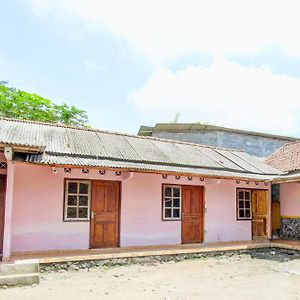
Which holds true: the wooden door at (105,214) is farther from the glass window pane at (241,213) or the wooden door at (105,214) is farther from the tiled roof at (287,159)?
the tiled roof at (287,159)

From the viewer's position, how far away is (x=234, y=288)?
263 inches

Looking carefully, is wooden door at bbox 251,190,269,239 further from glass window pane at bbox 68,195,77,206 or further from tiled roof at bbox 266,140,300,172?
glass window pane at bbox 68,195,77,206

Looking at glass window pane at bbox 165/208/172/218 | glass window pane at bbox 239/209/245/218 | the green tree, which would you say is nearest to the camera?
glass window pane at bbox 165/208/172/218

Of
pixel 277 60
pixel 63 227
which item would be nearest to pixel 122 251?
pixel 63 227

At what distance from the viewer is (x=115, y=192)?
9789 millimetres

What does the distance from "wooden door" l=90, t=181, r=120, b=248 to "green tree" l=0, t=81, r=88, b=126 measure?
9917mm

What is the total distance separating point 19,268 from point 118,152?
4.25m

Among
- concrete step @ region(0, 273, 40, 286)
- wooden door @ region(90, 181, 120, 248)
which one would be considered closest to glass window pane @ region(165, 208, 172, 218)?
wooden door @ region(90, 181, 120, 248)

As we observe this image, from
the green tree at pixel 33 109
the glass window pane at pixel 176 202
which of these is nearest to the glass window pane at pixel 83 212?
the glass window pane at pixel 176 202

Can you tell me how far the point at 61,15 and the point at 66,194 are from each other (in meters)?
4.51

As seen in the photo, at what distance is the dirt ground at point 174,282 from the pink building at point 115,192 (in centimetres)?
143

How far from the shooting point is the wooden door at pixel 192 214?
10914mm

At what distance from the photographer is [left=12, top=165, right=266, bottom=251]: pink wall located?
8.59 meters

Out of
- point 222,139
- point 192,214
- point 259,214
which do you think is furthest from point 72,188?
point 222,139
